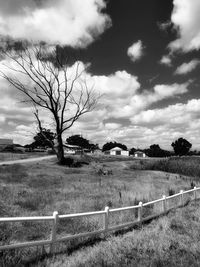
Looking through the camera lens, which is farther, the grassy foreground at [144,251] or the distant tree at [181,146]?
the distant tree at [181,146]

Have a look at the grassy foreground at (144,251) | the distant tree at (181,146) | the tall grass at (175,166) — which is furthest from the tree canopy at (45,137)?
the distant tree at (181,146)

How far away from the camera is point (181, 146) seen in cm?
12388

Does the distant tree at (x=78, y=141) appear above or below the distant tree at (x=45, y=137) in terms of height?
above

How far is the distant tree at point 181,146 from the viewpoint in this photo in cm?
12336

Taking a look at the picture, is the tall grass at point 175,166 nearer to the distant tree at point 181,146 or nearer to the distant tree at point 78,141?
the distant tree at point 181,146

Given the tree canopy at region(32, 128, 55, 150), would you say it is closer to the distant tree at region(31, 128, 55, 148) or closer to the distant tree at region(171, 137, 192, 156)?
the distant tree at region(31, 128, 55, 148)

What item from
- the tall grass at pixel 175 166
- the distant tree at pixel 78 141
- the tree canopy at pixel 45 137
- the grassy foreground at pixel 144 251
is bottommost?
the grassy foreground at pixel 144 251

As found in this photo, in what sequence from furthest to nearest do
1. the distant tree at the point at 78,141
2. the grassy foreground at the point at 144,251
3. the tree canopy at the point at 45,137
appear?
the distant tree at the point at 78,141 → the tree canopy at the point at 45,137 → the grassy foreground at the point at 144,251

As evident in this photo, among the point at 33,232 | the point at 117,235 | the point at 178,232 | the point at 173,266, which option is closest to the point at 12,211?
the point at 33,232

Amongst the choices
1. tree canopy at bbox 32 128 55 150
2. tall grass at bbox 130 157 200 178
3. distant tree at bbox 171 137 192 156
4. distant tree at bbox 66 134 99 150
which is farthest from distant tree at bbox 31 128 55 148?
distant tree at bbox 171 137 192 156

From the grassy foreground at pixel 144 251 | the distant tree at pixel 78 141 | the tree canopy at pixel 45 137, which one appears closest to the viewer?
the grassy foreground at pixel 144 251

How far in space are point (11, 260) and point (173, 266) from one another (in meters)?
3.67

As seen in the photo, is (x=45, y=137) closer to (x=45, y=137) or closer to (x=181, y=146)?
(x=45, y=137)

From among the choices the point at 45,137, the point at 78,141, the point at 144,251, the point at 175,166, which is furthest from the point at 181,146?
the point at 144,251
